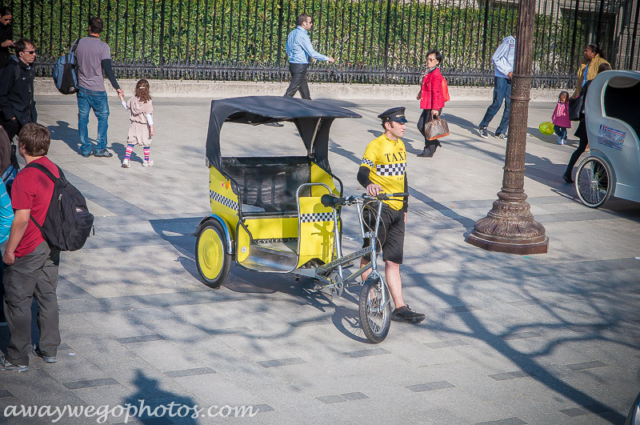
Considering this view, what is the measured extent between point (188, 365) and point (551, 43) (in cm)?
1916

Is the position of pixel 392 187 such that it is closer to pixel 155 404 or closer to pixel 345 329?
pixel 345 329

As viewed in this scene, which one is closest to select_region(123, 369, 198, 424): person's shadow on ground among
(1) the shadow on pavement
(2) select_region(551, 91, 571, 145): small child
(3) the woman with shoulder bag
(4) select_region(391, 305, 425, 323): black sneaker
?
(4) select_region(391, 305, 425, 323): black sneaker

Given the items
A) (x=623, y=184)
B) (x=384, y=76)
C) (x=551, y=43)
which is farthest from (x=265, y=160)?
(x=551, y=43)

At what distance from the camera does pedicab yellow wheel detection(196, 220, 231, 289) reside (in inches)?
265

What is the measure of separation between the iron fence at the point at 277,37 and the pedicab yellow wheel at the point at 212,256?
947cm

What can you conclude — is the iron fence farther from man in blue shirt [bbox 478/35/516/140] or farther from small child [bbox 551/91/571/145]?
small child [bbox 551/91/571/145]

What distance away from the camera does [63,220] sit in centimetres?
517

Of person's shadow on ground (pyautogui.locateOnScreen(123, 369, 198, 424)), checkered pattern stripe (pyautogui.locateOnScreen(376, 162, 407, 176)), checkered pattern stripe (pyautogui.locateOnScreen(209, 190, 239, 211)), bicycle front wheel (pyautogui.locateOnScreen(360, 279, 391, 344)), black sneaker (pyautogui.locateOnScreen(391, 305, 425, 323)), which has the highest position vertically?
checkered pattern stripe (pyautogui.locateOnScreen(376, 162, 407, 176))

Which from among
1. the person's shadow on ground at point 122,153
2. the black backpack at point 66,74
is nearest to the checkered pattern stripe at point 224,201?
the person's shadow on ground at point 122,153

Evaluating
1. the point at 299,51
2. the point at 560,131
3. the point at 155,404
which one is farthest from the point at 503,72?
the point at 155,404

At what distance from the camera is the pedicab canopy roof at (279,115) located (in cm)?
666

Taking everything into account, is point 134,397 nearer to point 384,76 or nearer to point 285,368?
point 285,368

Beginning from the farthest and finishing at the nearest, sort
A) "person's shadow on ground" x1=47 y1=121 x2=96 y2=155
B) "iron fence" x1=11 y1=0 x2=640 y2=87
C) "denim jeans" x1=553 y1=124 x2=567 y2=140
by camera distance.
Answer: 1. "iron fence" x1=11 y1=0 x2=640 y2=87
2. "denim jeans" x1=553 y1=124 x2=567 y2=140
3. "person's shadow on ground" x1=47 y1=121 x2=96 y2=155

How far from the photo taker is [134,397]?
4.77 metres
